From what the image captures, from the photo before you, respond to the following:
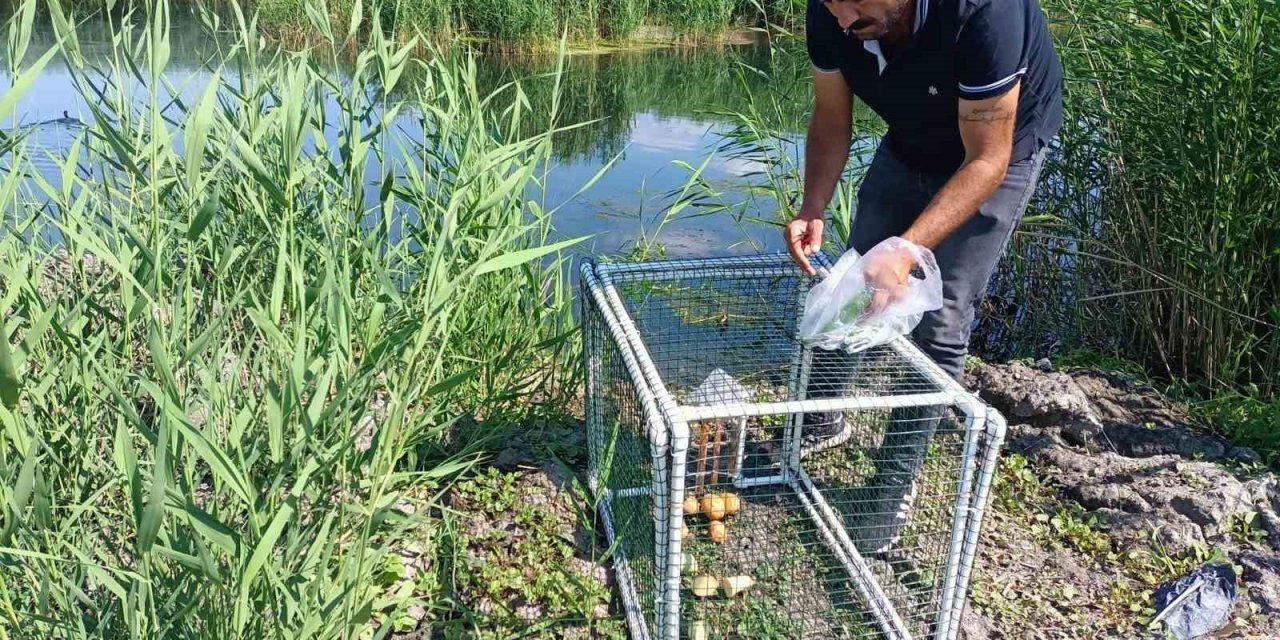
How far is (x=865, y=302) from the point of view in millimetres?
1906

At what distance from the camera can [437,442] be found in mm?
2457

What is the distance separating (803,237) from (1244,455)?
4.84 feet

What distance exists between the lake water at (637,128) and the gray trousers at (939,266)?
115 centimetres

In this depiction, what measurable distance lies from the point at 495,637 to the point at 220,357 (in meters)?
0.79

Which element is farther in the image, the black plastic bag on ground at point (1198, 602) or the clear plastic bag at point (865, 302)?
the black plastic bag on ground at point (1198, 602)

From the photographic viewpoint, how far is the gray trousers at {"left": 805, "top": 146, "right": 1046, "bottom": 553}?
2.12 metres

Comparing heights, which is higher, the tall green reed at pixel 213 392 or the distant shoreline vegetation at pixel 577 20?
the tall green reed at pixel 213 392

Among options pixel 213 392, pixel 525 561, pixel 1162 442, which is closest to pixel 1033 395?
pixel 1162 442

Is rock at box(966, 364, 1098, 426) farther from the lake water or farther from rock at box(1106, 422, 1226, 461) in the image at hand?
the lake water

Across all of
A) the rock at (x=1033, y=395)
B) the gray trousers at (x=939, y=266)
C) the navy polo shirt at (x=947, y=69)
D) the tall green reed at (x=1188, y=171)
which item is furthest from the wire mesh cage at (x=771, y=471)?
the tall green reed at (x=1188, y=171)

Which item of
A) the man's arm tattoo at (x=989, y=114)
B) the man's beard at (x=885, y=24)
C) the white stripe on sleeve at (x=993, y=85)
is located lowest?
the man's arm tattoo at (x=989, y=114)

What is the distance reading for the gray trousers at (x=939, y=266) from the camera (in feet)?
6.97

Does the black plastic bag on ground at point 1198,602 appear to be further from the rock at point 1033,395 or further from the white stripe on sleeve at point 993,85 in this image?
the white stripe on sleeve at point 993,85

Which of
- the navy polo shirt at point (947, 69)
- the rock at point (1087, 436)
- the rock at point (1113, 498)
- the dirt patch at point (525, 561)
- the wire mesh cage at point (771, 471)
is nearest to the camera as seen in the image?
the wire mesh cage at point (771, 471)
